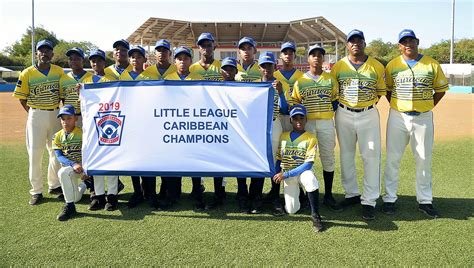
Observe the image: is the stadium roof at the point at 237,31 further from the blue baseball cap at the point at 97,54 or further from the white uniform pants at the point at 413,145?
the white uniform pants at the point at 413,145

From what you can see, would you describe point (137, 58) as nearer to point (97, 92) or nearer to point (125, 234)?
point (97, 92)

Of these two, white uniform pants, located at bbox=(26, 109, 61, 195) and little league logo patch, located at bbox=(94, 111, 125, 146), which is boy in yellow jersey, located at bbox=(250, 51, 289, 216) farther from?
white uniform pants, located at bbox=(26, 109, 61, 195)

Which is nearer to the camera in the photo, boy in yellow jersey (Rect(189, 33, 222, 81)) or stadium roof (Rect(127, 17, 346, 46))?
boy in yellow jersey (Rect(189, 33, 222, 81))

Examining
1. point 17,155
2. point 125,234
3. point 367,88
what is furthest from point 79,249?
point 17,155

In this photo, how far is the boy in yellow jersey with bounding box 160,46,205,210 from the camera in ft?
16.3

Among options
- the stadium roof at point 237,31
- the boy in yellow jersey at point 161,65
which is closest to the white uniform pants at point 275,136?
the boy in yellow jersey at point 161,65

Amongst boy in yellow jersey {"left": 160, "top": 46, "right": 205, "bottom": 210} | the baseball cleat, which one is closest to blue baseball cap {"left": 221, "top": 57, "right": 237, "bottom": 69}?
boy in yellow jersey {"left": 160, "top": 46, "right": 205, "bottom": 210}

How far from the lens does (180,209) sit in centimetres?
500

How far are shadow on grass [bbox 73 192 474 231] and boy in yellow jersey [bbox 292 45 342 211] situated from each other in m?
0.33

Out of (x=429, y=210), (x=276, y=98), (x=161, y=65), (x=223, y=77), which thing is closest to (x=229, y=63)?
(x=223, y=77)

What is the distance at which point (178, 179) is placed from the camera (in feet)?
17.2

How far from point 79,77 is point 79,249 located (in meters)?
2.76

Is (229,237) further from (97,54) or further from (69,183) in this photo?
(97,54)

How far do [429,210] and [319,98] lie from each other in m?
1.99
